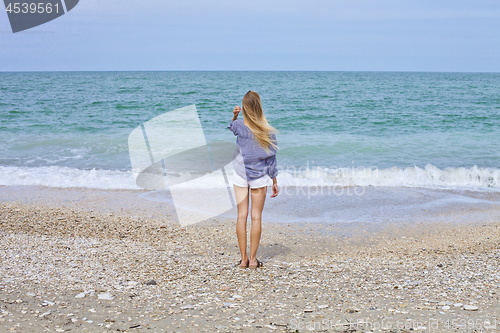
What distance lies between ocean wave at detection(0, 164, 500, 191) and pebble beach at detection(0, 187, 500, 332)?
8.91 feet

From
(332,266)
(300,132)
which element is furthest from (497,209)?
(300,132)

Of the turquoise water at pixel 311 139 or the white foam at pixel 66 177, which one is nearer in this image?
the white foam at pixel 66 177

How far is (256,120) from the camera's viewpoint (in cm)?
419

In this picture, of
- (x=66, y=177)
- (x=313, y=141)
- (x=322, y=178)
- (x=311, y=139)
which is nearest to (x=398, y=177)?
(x=322, y=178)

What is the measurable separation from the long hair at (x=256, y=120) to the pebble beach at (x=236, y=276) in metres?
1.46

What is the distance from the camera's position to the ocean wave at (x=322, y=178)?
927 cm

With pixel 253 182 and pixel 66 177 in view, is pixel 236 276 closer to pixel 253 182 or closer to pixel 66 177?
pixel 253 182

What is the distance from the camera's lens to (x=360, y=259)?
4.92 metres

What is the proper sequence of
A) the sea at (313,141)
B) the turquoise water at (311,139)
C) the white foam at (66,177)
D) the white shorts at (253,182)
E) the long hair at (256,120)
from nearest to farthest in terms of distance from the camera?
1. the long hair at (256,120)
2. the white shorts at (253,182)
3. the white foam at (66,177)
4. the sea at (313,141)
5. the turquoise water at (311,139)

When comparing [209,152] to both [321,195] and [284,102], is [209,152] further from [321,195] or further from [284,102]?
[284,102]

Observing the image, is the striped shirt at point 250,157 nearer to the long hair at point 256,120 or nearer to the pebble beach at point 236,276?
the long hair at point 256,120

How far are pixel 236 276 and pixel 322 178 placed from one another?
589cm

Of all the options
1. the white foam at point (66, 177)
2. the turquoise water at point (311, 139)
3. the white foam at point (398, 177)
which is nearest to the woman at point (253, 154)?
the white foam at point (398, 177)

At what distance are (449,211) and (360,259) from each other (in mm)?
3234
